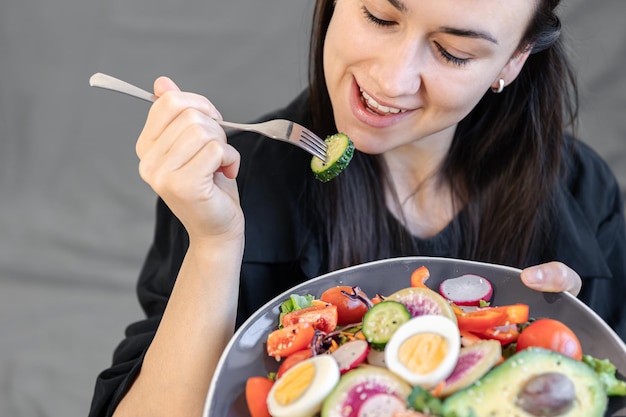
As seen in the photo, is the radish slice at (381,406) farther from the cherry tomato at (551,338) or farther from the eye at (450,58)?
the eye at (450,58)

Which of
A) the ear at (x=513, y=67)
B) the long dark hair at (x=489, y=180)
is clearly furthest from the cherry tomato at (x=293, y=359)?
the ear at (x=513, y=67)

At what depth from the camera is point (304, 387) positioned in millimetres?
903

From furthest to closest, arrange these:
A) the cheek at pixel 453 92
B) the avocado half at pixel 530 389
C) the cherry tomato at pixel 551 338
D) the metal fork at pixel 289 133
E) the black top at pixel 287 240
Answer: the black top at pixel 287 240
the cheek at pixel 453 92
the metal fork at pixel 289 133
the cherry tomato at pixel 551 338
the avocado half at pixel 530 389

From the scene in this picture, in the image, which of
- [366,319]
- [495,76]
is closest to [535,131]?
[495,76]

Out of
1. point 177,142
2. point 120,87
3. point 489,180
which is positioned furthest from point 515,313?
point 489,180

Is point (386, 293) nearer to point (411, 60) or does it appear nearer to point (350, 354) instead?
point (350, 354)

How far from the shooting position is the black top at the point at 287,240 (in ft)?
5.13

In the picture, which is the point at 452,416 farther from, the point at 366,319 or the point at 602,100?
the point at 602,100

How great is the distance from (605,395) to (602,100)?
6.63ft

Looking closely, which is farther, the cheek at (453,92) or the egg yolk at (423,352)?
the cheek at (453,92)

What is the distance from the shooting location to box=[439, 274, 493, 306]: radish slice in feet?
3.69

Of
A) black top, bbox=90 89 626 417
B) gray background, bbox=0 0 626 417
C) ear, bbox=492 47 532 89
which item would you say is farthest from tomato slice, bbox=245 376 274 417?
gray background, bbox=0 0 626 417

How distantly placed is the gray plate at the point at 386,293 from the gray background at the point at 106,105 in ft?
4.26

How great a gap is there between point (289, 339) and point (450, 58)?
0.55 m
